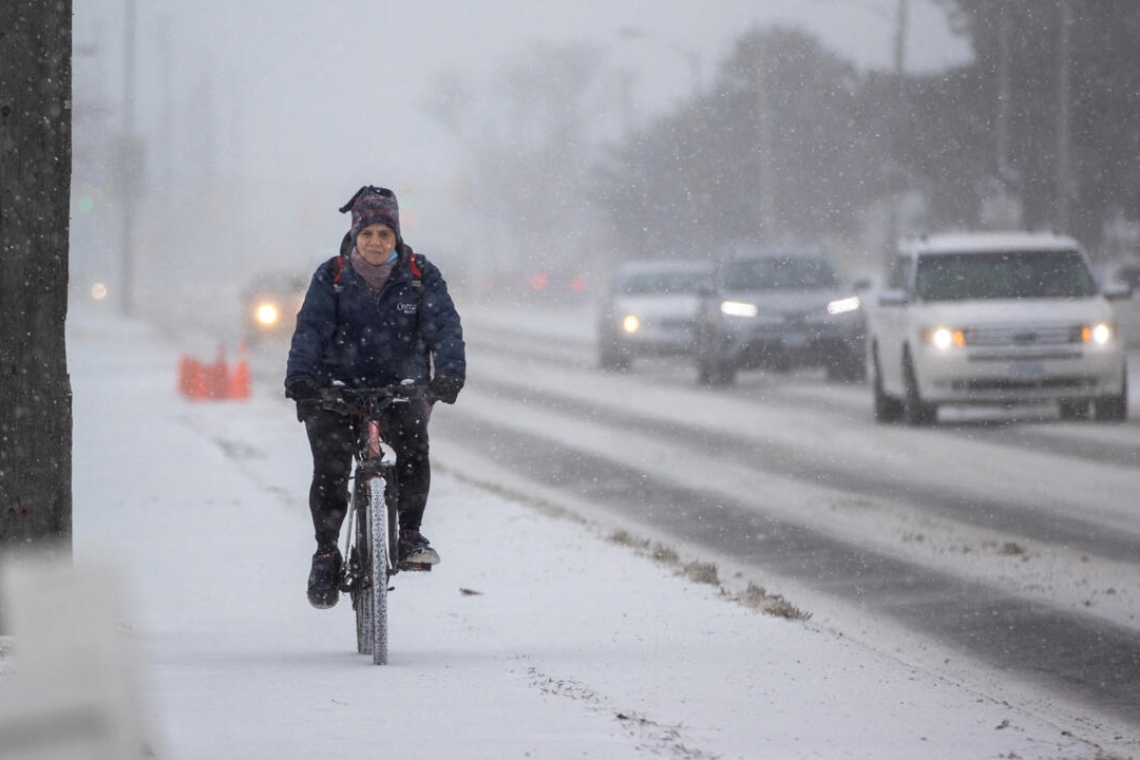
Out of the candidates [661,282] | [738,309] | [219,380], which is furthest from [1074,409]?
[661,282]

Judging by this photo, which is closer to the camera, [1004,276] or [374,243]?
[374,243]

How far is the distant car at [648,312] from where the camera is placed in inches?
1264

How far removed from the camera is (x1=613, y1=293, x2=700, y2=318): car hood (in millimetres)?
32188

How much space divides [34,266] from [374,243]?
1158mm

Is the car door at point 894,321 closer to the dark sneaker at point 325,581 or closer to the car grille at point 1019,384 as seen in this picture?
the car grille at point 1019,384

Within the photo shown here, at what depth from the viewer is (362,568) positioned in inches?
280

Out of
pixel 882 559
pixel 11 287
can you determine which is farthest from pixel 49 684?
pixel 882 559

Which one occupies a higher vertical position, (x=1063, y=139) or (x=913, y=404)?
(x=1063, y=139)

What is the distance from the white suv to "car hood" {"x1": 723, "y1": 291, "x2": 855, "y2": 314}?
251 inches

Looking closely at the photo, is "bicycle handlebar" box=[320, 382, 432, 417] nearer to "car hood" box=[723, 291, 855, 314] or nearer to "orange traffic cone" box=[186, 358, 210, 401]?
"orange traffic cone" box=[186, 358, 210, 401]

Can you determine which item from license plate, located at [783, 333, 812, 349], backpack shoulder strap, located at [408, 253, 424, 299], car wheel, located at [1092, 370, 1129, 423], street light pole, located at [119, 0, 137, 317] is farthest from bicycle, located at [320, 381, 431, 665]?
street light pole, located at [119, 0, 137, 317]

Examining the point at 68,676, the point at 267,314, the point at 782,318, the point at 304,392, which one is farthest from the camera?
the point at 267,314

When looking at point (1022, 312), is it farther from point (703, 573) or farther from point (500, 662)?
point (500, 662)

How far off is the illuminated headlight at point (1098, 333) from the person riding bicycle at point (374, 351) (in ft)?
44.2
